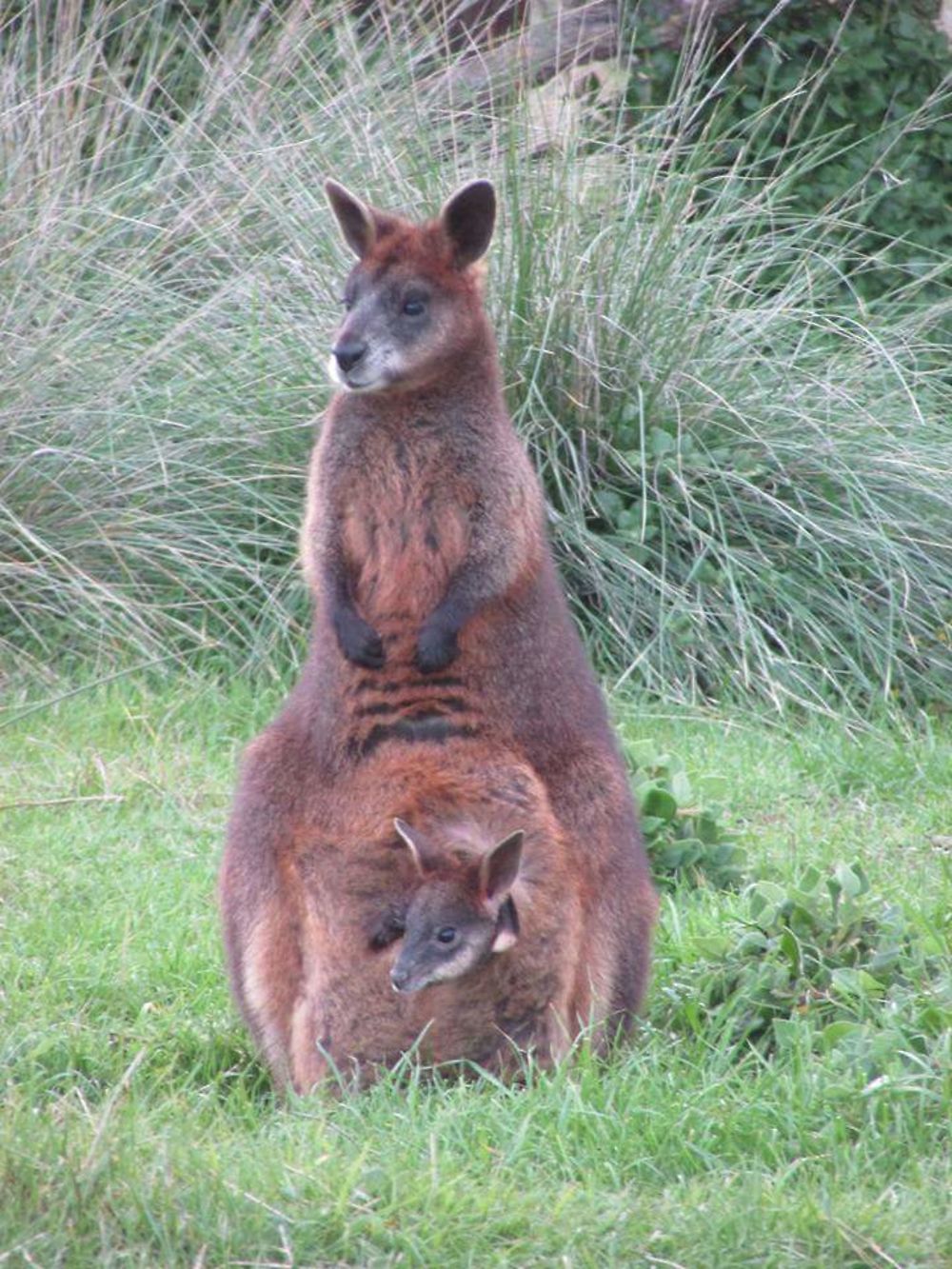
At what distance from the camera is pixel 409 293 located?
4914 mm

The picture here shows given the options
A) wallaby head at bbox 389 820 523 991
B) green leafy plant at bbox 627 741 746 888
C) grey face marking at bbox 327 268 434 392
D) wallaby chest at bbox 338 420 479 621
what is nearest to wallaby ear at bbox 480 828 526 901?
wallaby head at bbox 389 820 523 991

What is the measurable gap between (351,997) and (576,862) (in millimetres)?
598

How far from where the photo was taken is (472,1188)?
3.67 m

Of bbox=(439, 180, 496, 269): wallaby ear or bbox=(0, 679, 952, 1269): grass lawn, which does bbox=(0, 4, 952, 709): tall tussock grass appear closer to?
bbox=(0, 679, 952, 1269): grass lawn

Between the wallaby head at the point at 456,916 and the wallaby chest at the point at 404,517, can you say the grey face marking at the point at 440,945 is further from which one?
the wallaby chest at the point at 404,517

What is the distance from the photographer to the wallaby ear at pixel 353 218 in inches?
194

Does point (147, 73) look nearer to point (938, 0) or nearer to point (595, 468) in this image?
point (595, 468)

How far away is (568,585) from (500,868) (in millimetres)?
4536

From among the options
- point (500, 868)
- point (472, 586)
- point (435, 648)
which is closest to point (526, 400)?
point (472, 586)

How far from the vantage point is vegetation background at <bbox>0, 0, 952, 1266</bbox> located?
12.3ft

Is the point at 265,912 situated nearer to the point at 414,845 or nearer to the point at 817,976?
the point at 414,845

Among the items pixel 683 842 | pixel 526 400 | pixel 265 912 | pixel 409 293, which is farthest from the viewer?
pixel 526 400

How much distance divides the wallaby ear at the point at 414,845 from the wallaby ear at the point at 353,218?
1.59m

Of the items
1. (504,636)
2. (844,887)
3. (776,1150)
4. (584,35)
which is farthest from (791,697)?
(584,35)
